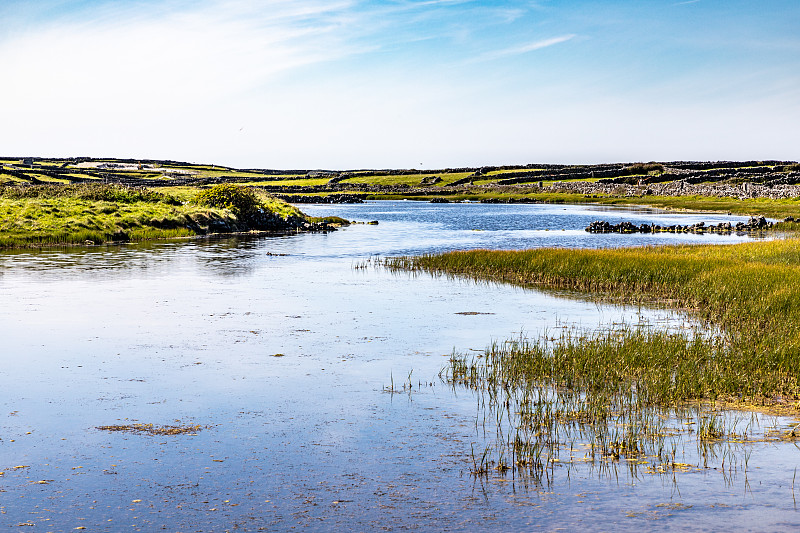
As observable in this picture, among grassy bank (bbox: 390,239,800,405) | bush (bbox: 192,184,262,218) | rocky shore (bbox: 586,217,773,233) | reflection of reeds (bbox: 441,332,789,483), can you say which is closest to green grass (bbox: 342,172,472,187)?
rocky shore (bbox: 586,217,773,233)

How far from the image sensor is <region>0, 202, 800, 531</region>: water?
28.2 ft

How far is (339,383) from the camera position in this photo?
48.0 feet

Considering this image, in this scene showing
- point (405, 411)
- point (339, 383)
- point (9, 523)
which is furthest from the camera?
point (339, 383)

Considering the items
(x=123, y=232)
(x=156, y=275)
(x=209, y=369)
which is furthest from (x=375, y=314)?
(x=123, y=232)

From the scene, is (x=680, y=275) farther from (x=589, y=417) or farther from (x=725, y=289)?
(x=589, y=417)

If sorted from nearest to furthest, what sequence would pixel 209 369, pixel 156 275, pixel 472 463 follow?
pixel 472 463 < pixel 209 369 < pixel 156 275

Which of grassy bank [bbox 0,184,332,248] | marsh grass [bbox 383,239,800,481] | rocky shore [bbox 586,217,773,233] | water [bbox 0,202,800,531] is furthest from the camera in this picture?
rocky shore [bbox 586,217,773,233]

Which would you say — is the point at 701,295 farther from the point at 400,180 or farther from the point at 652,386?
the point at 400,180

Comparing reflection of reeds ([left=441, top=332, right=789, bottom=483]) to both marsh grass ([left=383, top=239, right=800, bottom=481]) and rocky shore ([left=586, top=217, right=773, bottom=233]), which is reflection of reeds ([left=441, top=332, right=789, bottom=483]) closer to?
marsh grass ([left=383, top=239, right=800, bottom=481])

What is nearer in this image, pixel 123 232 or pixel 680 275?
pixel 680 275

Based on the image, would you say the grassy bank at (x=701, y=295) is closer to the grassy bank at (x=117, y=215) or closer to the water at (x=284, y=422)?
the water at (x=284, y=422)

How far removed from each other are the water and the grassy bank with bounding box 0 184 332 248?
22.3 metres

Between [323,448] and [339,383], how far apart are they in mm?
3753

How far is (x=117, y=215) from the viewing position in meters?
55.4
